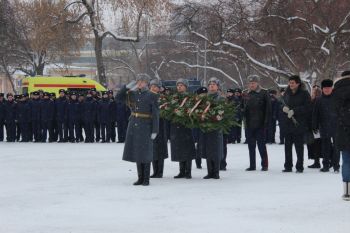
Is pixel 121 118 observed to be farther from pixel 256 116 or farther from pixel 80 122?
pixel 256 116

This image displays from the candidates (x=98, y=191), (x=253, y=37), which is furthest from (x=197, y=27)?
(x=98, y=191)

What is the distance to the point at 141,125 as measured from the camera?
12.7m

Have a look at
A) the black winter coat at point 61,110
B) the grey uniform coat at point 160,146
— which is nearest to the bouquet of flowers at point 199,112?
the grey uniform coat at point 160,146

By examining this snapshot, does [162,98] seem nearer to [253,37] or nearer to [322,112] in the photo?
[322,112]

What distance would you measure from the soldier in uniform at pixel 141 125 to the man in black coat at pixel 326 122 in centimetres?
391

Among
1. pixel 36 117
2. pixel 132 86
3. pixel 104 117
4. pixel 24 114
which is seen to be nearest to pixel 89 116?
pixel 104 117

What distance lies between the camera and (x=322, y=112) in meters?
15.0

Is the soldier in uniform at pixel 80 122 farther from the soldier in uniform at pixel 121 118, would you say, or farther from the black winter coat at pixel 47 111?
the soldier in uniform at pixel 121 118

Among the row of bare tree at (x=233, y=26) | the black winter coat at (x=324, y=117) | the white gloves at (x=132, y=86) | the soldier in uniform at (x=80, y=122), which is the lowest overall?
the soldier in uniform at (x=80, y=122)

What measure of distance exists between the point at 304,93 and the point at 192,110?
2.48 meters

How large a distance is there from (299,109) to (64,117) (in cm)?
1206

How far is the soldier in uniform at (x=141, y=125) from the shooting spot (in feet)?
41.2

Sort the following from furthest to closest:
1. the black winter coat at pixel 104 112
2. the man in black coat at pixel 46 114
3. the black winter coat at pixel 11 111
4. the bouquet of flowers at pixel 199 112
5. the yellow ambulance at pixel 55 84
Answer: the yellow ambulance at pixel 55 84
the black winter coat at pixel 11 111
the man in black coat at pixel 46 114
the black winter coat at pixel 104 112
the bouquet of flowers at pixel 199 112

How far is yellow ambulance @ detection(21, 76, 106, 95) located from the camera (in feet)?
118
